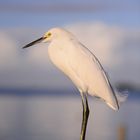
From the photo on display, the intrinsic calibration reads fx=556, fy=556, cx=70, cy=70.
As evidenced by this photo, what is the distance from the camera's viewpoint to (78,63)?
9.24 ft

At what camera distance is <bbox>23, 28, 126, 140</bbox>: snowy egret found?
2.78 m

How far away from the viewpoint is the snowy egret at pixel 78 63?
2783mm

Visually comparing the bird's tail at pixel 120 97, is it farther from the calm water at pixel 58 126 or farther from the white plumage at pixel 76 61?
the calm water at pixel 58 126

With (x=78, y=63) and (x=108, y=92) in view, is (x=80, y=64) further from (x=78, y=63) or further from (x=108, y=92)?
(x=108, y=92)

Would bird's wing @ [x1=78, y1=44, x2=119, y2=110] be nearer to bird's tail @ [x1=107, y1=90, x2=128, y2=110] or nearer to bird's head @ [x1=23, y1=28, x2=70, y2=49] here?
bird's tail @ [x1=107, y1=90, x2=128, y2=110]

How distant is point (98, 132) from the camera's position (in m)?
5.66

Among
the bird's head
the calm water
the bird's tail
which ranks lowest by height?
the calm water

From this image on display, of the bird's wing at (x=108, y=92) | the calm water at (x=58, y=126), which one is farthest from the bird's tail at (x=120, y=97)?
the calm water at (x=58, y=126)

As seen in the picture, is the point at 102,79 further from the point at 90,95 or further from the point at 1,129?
the point at 1,129

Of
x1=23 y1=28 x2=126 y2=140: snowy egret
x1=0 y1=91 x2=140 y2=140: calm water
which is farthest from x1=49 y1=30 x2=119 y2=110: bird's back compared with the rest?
x1=0 y1=91 x2=140 y2=140: calm water

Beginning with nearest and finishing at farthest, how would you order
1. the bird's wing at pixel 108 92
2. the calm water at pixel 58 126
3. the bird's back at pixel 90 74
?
1. the bird's wing at pixel 108 92
2. the bird's back at pixel 90 74
3. the calm water at pixel 58 126

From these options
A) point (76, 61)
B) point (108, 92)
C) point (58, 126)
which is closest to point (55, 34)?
point (76, 61)

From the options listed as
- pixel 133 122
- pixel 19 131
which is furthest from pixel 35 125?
pixel 133 122

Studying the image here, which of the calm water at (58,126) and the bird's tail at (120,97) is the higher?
the bird's tail at (120,97)
